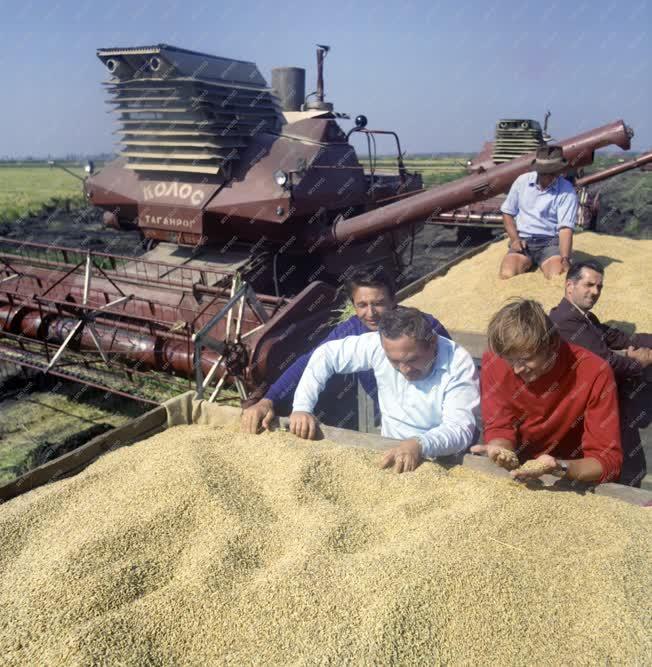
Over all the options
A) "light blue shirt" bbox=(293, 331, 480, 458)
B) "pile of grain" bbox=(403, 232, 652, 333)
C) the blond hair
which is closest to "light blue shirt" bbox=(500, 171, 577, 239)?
"pile of grain" bbox=(403, 232, 652, 333)

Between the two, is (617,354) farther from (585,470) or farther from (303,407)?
(303,407)

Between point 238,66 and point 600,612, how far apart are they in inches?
241

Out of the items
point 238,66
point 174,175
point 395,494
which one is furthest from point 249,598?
point 238,66

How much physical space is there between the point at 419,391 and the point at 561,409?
541 mm

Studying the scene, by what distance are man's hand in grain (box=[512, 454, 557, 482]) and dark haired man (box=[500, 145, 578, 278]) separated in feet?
9.78

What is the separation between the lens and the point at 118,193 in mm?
6531

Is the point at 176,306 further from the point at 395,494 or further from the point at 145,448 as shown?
the point at 395,494

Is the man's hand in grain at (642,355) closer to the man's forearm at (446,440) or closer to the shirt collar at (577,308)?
the shirt collar at (577,308)

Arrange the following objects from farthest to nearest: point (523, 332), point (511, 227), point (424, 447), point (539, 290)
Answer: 1. point (511, 227)
2. point (539, 290)
3. point (424, 447)
4. point (523, 332)

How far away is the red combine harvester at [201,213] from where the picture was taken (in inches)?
195

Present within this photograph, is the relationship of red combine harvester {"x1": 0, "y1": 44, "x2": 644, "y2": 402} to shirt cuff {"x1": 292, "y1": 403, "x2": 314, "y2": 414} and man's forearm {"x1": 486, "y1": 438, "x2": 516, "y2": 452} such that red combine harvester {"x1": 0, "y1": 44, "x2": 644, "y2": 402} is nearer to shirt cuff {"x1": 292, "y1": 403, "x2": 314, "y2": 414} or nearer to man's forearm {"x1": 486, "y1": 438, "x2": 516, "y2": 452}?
shirt cuff {"x1": 292, "y1": 403, "x2": 314, "y2": 414}

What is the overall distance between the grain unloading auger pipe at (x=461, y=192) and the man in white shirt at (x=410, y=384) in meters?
3.17

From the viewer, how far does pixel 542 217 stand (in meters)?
5.02

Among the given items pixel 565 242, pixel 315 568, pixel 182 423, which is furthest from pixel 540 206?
pixel 315 568
